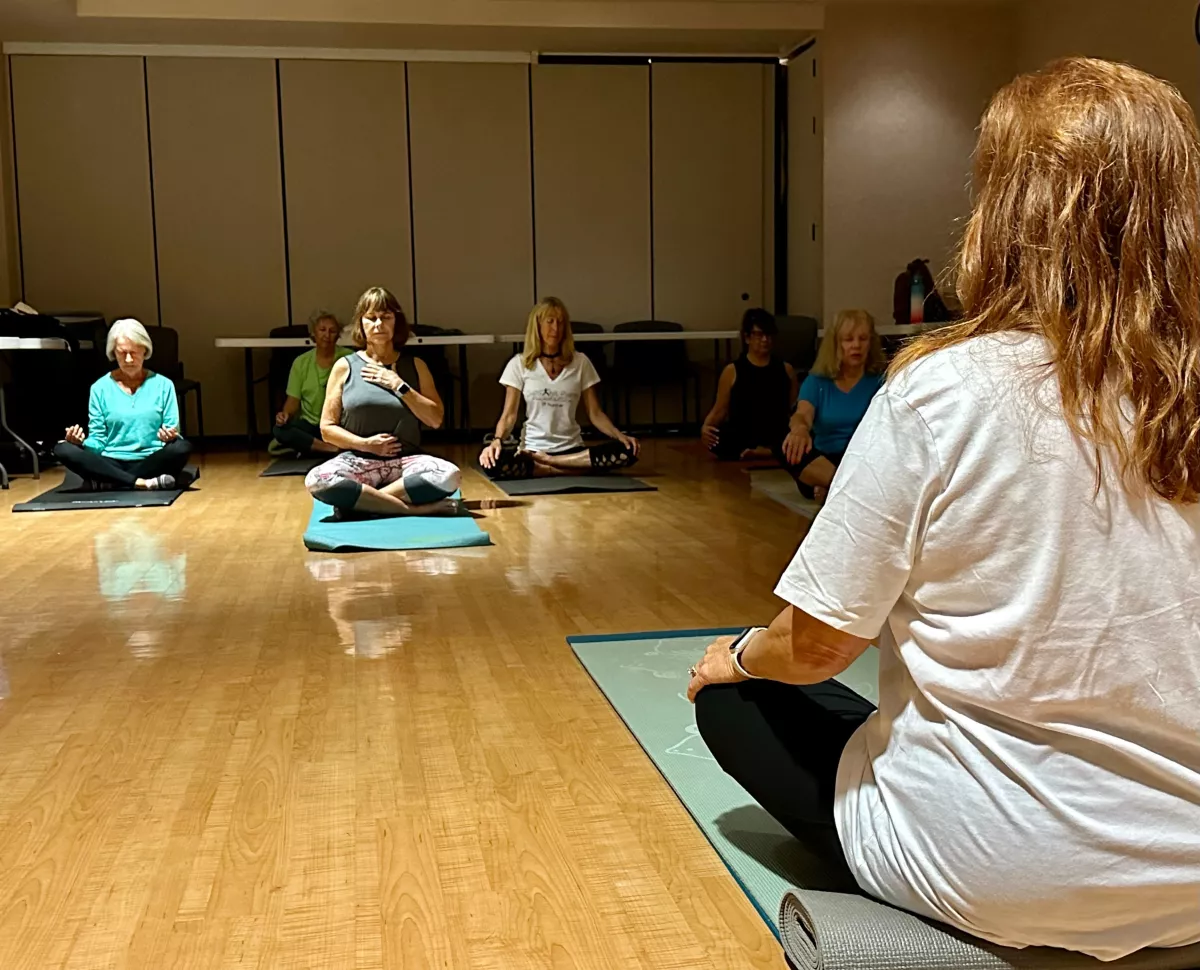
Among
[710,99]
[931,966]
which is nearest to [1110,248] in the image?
[931,966]

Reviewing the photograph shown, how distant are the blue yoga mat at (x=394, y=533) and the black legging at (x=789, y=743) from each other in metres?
3.03

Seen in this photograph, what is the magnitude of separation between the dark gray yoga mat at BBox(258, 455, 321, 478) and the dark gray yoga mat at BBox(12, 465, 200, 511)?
689 millimetres

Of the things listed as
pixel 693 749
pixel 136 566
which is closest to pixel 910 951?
pixel 693 749

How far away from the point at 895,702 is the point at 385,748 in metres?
1.31

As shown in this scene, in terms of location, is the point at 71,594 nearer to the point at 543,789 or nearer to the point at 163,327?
the point at 543,789

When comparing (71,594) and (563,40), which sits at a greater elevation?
(563,40)

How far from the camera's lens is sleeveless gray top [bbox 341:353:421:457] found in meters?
5.26

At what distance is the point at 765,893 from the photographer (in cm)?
175

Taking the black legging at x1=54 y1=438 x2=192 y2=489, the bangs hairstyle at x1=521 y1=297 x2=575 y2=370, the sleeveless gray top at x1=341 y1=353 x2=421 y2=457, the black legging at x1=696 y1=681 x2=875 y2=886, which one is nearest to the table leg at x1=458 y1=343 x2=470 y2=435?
the bangs hairstyle at x1=521 y1=297 x2=575 y2=370

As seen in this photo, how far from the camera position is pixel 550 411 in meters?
6.48

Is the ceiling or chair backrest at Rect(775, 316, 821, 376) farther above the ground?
the ceiling

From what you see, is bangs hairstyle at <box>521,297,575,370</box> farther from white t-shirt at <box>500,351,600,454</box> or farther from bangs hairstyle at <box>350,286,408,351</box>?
bangs hairstyle at <box>350,286,408,351</box>

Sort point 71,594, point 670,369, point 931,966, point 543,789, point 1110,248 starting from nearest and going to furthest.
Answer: point 1110,248 → point 931,966 → point 543,789 → point 71,594 → point 670,369

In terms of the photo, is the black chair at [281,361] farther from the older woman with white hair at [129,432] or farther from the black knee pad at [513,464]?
the black knee pad at [513,464]
